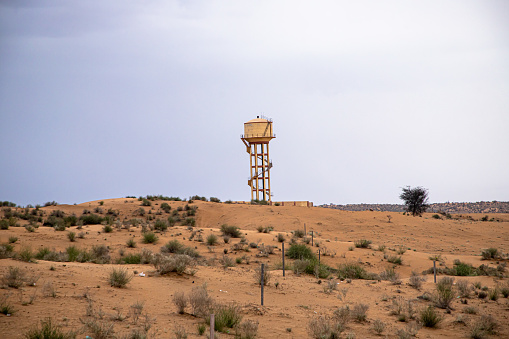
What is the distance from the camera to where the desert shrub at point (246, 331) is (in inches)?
433

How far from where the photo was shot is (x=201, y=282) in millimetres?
16781

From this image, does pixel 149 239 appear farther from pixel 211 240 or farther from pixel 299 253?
pixel 299 253

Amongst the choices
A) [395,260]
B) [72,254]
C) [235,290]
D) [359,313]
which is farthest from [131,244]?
[359,313]

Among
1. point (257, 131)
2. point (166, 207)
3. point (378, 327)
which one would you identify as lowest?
point (378, 327)

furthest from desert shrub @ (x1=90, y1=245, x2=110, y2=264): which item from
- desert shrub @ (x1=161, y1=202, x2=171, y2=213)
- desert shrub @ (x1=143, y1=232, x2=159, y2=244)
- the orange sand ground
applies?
desert shrub @ (x1=161, y1=202, x2=171, y2=213)

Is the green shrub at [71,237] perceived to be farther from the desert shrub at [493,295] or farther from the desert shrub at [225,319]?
the desert shrub at [493,295]

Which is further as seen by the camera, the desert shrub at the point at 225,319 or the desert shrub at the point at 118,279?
the desert shrub at the point at 118,279

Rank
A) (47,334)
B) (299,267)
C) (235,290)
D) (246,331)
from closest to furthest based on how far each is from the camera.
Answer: (47,334) → (246,331) → (235,290) → (299,267)

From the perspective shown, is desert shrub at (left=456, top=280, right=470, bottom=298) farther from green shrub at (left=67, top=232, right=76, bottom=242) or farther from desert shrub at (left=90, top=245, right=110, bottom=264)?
green shrub at (left=67, top=232, right=76, bottom=242)

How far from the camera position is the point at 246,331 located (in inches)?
436

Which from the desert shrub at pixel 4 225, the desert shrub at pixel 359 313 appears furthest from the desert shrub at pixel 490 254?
the desert shrub at pixel 4 225

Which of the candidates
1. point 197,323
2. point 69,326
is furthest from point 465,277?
point 69,326

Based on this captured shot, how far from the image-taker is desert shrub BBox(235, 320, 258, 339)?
36.1 ft

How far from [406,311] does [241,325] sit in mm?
5929
